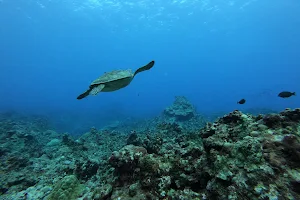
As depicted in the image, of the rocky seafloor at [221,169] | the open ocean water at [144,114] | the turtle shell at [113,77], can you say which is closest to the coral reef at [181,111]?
the open ocean water at [144,114]

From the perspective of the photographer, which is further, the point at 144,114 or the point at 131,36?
the point at 131,36

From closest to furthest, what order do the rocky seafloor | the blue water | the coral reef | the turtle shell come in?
the rocky seafloor
the turtle shell
the coral reef
the blue water

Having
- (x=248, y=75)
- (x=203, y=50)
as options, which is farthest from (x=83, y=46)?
(x=248, y=75)

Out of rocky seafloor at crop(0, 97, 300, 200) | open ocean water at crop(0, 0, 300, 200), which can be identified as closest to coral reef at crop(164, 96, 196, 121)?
open ocean water at crop(0, 0, 300, 200)

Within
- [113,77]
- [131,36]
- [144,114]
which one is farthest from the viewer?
[131,36]

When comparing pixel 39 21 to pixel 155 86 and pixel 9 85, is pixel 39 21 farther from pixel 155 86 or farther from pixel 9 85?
pixel 155 86

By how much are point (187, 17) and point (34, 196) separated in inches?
2446

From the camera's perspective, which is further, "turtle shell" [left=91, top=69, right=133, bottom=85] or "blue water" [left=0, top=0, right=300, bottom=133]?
"blue water" [left=0, top=0, right=300, bottom=133]

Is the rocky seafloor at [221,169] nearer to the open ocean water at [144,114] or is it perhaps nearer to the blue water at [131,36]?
the open ocean water at [144,114]

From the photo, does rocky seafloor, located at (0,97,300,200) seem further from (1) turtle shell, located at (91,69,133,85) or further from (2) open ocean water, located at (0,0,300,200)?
(1) turtle shell, located at (91,69,133,85)

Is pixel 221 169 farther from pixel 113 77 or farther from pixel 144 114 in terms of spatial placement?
pixel 144 114

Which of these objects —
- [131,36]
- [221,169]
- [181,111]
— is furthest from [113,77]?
[131,36]

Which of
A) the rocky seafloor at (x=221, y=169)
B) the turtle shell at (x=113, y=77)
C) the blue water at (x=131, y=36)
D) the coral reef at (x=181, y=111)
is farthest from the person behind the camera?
the blue water at (x=131, y=36)

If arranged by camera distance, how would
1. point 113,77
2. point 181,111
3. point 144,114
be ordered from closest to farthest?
1. point 113,77
2. point 181,111
3. point 144,114
